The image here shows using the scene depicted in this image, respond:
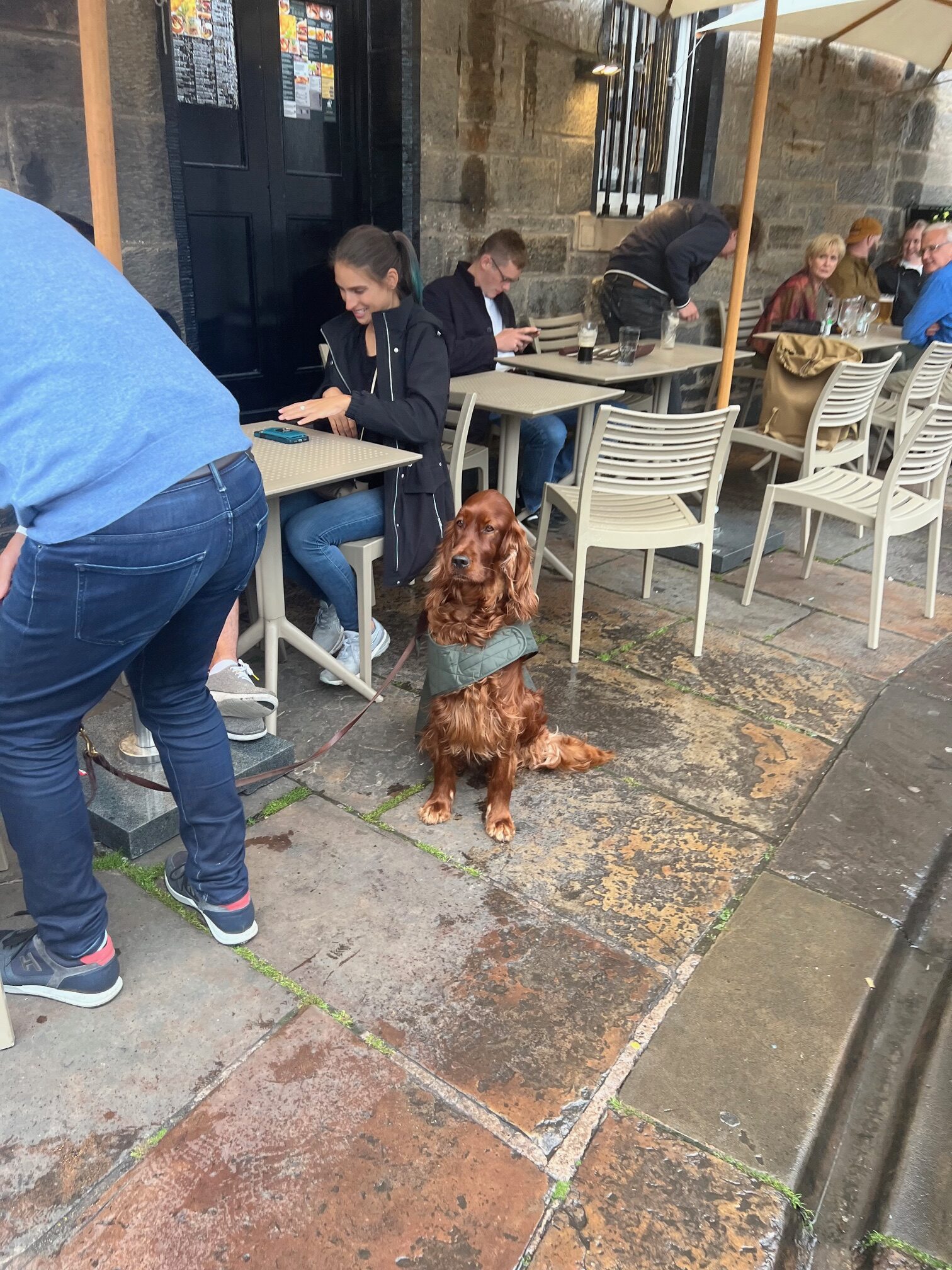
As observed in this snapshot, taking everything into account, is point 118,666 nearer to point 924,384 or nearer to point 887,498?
point 887,498

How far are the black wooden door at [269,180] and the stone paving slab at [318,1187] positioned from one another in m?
3.67

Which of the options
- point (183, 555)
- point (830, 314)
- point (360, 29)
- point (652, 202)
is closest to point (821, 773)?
point (183, 555)

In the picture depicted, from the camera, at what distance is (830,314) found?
603 centimetres

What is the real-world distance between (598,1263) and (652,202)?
730 centimetres

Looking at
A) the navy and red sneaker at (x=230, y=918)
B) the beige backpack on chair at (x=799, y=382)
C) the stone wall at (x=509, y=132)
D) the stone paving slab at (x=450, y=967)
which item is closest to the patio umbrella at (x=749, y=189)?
the beige backpack on chair at (x=799, y=382)

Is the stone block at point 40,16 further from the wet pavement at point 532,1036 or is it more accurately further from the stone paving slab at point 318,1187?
the stone paving slab at point 318,1187

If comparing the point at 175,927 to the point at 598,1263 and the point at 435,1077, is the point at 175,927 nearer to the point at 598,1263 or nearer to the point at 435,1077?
the point at 435,1077

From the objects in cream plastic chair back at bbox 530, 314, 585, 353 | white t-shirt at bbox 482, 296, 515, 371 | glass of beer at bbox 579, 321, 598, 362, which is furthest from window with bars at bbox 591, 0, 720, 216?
glass of beer at bbox 579, 321, 598, 362

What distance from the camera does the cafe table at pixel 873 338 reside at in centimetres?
557

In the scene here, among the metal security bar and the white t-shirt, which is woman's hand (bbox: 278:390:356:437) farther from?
the metal security bar

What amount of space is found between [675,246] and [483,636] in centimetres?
401

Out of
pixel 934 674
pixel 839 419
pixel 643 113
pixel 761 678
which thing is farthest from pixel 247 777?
pixel 643 113

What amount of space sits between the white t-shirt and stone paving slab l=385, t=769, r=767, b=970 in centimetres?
293

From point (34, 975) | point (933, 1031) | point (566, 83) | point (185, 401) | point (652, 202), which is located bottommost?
point (933, 1031)
